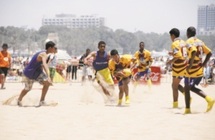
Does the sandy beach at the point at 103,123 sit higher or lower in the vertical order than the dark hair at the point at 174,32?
lower

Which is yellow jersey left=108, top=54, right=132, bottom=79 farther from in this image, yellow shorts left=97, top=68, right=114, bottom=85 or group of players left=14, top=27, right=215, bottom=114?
yellow shorts left=97, top=68, right=114, bottom=85

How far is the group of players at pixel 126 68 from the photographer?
9.61m

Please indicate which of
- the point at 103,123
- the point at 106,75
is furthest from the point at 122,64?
the point at 103,123

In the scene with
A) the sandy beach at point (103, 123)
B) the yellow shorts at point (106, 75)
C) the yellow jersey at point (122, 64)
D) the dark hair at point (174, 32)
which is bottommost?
the sandy beach at point (103, 123)

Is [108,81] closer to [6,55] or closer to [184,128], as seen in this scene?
[184,128]

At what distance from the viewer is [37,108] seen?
419 inches

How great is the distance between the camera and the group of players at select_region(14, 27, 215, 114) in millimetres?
9609

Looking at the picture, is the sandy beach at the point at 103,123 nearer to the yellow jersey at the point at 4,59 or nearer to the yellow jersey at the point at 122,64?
the yellow jersey at the point at 122,64

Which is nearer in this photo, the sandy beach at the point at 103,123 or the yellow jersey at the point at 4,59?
the sandy beach at the point at 103,123

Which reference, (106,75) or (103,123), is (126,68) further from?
(103,123)

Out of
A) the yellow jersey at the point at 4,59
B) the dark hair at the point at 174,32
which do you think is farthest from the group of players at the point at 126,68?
the yellow jersey at the point at 4,59

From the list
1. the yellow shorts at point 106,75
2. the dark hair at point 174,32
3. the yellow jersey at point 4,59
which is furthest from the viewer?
the yellow jersey at point 4,59

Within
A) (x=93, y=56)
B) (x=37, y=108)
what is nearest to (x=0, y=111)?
(x=37, y=108)

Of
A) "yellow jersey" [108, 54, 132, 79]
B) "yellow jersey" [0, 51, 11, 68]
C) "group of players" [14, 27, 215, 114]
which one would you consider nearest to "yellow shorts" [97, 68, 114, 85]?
"group of players" [14, 27, 215, 114]
